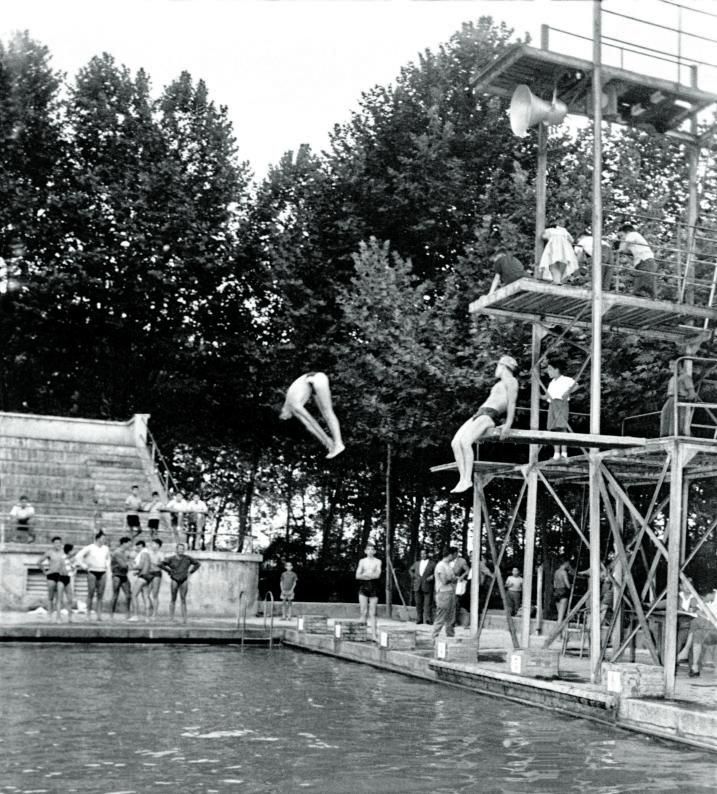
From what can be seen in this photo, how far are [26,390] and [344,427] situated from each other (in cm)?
1478

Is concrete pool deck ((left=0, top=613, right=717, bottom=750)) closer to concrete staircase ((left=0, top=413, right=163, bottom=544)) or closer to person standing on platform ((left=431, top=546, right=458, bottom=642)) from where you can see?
person standing on platform ((left=431, top=546, right=458, bottom=642))

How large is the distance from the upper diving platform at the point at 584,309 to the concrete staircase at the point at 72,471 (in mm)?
16544

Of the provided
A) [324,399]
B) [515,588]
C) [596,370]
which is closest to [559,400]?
[596,370]

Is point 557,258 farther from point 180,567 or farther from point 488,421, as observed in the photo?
point 180,567

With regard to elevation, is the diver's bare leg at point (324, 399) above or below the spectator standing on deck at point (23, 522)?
→ above

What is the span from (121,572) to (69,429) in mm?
13920

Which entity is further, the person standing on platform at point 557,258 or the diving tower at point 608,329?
the person standing on platform at point 557,258

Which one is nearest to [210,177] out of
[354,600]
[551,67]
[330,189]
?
[330,189]

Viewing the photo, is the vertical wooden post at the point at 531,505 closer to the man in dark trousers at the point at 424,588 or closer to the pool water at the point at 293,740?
the pool water at the point at 293,740

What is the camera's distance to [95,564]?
27047 millimetres

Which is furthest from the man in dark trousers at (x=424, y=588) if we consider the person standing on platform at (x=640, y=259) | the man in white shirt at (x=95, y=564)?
the person standing on platform at (x=640, y=259)

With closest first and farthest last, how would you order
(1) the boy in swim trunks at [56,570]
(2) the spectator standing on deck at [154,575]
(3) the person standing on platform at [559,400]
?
(3) the person standing on platform at [559,400] → (1) the boy in swim trunks at [56,570] → (2) the spectator standing on deck at [154,575]

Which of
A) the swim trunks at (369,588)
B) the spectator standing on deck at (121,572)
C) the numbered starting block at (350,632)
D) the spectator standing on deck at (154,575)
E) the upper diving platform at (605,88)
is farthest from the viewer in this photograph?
the swim trunks at (369,588)

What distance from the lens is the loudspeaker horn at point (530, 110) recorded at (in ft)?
62.7
